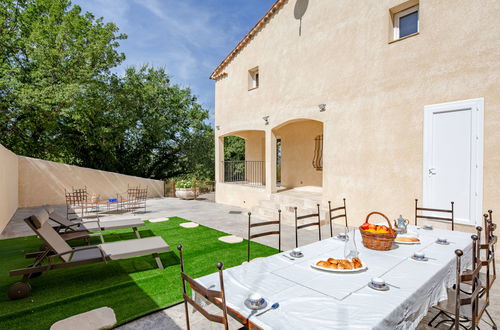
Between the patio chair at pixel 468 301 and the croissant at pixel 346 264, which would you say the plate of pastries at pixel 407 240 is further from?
the croissant at pixel 346 264

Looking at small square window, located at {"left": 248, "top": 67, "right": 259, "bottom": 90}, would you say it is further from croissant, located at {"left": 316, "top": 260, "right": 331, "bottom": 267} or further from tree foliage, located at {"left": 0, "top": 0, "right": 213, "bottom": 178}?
croissant, located at {"left": 316, "top": 260, "right": 331, "bottom": 267}

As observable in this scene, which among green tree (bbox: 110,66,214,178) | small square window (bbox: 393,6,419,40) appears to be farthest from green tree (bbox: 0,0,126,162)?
small square window (bbox: 393,6,419,40)

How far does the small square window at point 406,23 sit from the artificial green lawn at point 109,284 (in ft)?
22.9

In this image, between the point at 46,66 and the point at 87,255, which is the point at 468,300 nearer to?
the point at 87,255

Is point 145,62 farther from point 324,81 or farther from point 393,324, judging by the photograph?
point 393,324

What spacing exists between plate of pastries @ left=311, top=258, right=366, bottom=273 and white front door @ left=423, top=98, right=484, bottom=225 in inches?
206

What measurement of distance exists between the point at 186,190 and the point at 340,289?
14.0m

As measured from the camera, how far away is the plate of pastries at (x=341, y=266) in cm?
252

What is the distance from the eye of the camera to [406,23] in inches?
294

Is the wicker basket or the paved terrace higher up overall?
the wicker basket

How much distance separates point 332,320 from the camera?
175 centimetres

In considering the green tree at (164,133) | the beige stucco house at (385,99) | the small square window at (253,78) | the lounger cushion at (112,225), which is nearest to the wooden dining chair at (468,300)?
the beige stucco house at (385,99)

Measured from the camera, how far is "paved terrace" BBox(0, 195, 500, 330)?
3303 mm

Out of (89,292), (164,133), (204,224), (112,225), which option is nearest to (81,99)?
(164,133)
